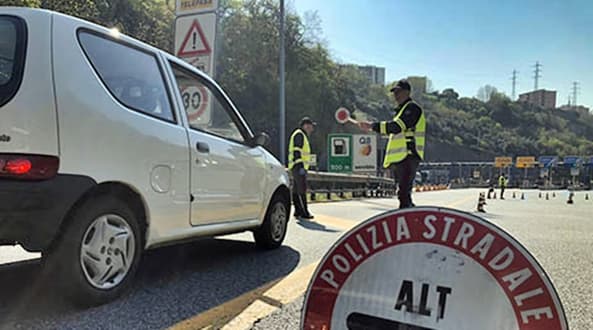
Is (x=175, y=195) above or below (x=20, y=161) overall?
below

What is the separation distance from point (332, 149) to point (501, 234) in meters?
16.9

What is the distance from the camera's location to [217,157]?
402 cm

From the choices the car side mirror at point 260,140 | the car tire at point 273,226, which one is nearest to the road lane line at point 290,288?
the car tire at point 273,226

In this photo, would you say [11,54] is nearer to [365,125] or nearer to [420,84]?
[365,125]

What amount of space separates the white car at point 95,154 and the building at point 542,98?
15122 centimetres

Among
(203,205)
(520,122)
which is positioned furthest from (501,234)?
(520,122)

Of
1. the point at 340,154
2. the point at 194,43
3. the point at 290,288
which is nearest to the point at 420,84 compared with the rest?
the point at 340,154

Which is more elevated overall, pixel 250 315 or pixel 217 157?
pixel 217 157

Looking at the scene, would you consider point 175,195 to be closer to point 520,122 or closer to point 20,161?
point 20,161

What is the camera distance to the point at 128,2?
31766 millimetres

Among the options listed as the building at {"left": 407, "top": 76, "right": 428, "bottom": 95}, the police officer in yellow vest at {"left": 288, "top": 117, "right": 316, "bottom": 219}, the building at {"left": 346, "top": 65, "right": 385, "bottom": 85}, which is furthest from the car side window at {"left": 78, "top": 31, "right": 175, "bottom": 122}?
the building at {"left": 407, "top": 76, "right": 428, "bottom": 95}

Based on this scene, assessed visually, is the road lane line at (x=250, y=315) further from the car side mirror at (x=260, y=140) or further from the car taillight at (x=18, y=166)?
the car side mirror at (x=260, y=140)

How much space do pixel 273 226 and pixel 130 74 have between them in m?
2.42

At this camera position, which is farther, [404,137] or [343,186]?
[343,186]
